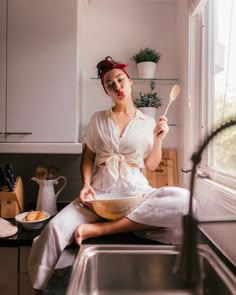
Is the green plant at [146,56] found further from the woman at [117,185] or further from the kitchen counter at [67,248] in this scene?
the kitchen counter at [67,248]

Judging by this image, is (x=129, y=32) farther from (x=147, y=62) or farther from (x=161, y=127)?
(x=161, y=127)

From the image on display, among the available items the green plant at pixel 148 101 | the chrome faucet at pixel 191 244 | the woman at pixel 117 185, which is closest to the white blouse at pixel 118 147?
the woman at pixel 117 185

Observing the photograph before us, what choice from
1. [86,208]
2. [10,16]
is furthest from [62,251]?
[10,16]

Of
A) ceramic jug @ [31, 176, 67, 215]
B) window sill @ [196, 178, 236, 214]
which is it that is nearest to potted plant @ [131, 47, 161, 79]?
window sill @ [196, 178, 236, 214]

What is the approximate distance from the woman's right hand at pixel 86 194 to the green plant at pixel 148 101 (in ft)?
1.97

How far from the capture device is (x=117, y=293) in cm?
88

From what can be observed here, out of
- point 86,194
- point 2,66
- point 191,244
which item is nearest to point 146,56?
point 2,66

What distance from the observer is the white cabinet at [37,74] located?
1.31m

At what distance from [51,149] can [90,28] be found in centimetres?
82

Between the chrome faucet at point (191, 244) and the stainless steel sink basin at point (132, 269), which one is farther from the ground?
the chrome faucet at point (191, 244)

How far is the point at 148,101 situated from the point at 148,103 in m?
0.01

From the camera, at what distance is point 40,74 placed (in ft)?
4.34

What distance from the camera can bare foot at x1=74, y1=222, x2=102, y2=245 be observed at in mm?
948

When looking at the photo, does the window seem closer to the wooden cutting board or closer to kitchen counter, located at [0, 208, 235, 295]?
kitchen counter, located at [0, 208, 235, 295]
